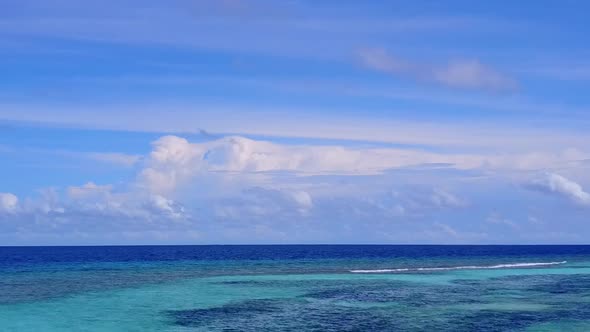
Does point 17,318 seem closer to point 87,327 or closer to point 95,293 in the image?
point 87,327

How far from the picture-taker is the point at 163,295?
43969 mm

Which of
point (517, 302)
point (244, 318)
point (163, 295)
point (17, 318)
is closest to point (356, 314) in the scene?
point (244, 318)

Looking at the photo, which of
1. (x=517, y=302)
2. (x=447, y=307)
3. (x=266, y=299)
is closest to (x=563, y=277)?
(x=517, y=302)

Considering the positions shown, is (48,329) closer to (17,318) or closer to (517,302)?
(17,318)

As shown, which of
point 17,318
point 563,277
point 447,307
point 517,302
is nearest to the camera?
point 17,318

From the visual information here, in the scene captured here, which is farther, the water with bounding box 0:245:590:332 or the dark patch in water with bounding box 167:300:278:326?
the dark patch in water with bounding box 167:300:278:326

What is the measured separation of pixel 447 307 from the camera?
38188 mm

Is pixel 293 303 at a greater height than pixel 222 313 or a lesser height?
greater

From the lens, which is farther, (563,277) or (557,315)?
(563,277)

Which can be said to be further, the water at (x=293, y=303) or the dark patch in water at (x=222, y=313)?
the dark patch in water at (x=222, y=313)

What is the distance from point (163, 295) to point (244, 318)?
37.8 feet

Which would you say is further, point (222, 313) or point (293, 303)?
point (293, 303)

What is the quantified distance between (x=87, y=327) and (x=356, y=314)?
45.0 feet

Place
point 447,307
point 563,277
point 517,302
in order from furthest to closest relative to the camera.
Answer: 1. point 563,277
2. point 517,302
3. point 447,307
